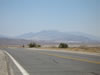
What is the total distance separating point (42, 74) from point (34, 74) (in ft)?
1.31

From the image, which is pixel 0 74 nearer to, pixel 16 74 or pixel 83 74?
pixel 16 74

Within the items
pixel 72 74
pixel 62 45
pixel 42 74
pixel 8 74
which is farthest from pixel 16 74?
pixel 62 45

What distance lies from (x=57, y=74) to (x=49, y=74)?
0.40 meters

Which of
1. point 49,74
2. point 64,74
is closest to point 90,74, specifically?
point 64,74

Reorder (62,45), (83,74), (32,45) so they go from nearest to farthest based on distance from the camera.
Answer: (83,74) < (62,45) < (32,45)

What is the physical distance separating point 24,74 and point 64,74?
1999 millimetres

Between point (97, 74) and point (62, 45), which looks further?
point (62, 45)

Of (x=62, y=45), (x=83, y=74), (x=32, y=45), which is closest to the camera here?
(x=83, y=74)

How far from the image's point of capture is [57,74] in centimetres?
897

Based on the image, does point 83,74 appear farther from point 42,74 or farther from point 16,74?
point 16,74

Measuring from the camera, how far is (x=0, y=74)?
909cm

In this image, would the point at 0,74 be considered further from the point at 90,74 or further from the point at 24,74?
the point at 90,74

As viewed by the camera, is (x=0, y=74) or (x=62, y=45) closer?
(x=0, y=74)

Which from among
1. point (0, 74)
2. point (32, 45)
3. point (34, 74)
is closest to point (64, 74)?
point (34, 74)
